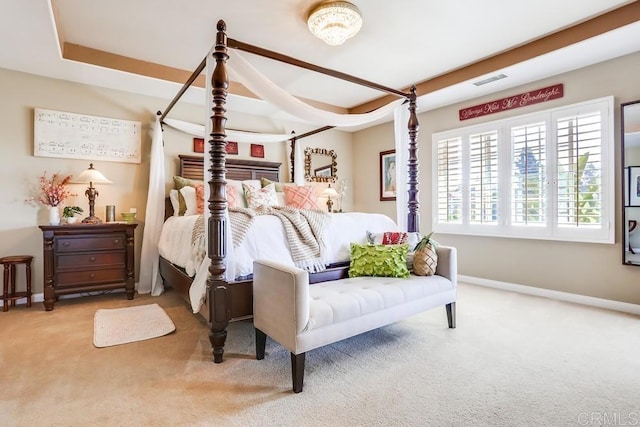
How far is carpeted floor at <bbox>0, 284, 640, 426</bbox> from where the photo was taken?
165cm

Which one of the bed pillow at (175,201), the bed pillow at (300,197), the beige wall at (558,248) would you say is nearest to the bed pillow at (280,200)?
the bed pillow at (300,197)

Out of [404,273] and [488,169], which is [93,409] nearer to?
[404,273]

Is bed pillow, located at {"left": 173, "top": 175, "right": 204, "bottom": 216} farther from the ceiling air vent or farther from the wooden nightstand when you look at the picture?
the ceiling air vent

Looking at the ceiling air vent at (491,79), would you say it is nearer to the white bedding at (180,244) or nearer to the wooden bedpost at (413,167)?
the wooden bedpost at (413,167)

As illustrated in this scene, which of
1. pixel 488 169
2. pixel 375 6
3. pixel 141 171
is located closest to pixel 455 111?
pixel 488 169

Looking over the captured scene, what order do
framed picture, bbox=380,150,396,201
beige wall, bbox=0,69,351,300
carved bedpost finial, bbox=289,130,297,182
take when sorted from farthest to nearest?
framed picture, bbox=380,150,396,201
carved bedpost finial, bbox=289,130,297,182
beige wall, bbox=0,69,351,300

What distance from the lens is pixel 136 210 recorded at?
166 inches

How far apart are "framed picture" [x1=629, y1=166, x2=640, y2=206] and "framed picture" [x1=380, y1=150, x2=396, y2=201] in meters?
2.98

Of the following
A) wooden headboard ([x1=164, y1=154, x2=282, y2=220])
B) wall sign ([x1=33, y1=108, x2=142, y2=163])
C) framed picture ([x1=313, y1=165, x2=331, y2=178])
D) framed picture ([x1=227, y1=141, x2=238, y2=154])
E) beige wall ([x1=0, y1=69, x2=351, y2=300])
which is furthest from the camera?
framed picture ([x1=313, y1=165, x2=331, y2=178])

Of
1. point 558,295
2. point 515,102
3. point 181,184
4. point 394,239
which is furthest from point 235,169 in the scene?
point 558,295

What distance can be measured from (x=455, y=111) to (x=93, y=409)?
4.94 m

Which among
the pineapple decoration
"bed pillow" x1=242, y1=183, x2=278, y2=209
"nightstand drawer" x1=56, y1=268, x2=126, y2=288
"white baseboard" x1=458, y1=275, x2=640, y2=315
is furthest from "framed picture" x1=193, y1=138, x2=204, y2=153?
"white baseboard" x1=458, y1=275, x2=640, y2=315

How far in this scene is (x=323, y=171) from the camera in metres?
5.91

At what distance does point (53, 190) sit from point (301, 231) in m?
2.90
